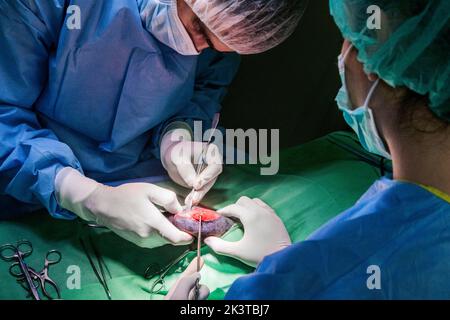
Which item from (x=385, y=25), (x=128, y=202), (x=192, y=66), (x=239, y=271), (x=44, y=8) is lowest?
(x=239, y=271)

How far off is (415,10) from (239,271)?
1.05 metres

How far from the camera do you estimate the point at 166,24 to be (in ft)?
5.90

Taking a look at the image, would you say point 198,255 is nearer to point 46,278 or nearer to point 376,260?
point 46,278

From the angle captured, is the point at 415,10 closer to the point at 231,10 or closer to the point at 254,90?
the point at 231,10

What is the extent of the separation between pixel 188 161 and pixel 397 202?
1.08 metres

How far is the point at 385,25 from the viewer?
3.87 ft

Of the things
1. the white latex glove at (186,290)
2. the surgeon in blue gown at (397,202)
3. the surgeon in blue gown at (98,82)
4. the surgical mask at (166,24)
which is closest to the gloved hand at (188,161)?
the surgeon in blue gown at (98,82)

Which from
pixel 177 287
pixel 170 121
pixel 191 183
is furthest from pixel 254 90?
pixel 177 287

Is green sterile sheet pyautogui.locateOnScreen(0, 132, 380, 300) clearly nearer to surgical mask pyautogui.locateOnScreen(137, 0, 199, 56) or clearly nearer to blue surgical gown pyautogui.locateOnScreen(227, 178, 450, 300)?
blue surgical gown pyautogui.locateOnScreen(227, 178, 450, 300)

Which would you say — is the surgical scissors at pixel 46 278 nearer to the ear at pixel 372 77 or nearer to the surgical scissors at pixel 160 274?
the surgical scissors at pixel 160 274

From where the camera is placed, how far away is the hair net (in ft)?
3.67

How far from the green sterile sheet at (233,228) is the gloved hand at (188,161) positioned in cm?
8

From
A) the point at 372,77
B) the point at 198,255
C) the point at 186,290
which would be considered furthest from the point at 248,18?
the point at 186,290
